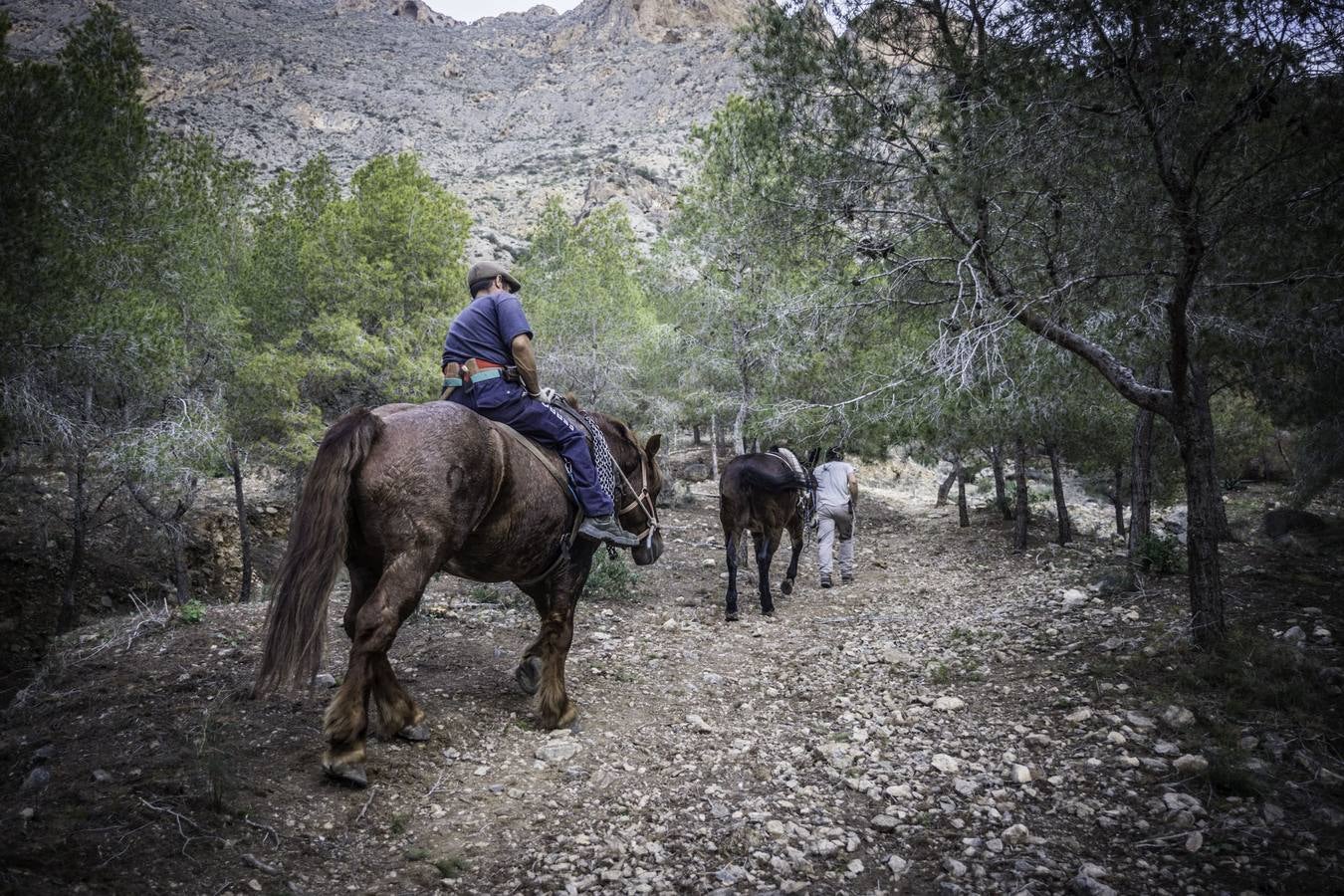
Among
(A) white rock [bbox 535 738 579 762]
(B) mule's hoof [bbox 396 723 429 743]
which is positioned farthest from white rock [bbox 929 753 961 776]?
(B) mule's hoof [bbox 396 723 429 743]

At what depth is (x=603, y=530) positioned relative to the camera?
5.01m

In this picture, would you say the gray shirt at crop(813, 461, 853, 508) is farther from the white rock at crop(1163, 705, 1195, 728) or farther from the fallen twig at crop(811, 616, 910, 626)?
the white rock at crop(1163, 705, 1195, 728)

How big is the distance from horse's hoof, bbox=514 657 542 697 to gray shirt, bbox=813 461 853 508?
21.2ft

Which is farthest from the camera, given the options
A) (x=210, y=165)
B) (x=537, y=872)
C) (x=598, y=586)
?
(x=210, y=165)

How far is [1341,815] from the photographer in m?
3.22

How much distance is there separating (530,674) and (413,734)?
1.19 metres

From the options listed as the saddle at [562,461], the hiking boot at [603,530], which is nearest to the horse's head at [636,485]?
the saddle at [562,461]

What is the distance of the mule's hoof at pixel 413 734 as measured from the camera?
13.9 feet

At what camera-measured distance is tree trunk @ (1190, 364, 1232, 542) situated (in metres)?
5.34

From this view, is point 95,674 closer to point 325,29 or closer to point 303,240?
point 303,240

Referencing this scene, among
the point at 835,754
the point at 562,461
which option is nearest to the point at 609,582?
the point at 562,461

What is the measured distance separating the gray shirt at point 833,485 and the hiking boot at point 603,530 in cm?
608

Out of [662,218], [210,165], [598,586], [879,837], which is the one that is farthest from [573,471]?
[662,218]

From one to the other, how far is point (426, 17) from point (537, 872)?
191444 millimetres
